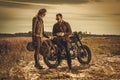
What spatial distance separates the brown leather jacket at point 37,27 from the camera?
17.3 ft

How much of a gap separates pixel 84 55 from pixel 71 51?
224 millimetres

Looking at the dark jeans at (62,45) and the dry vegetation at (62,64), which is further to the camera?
the dark jeans at (62,45)

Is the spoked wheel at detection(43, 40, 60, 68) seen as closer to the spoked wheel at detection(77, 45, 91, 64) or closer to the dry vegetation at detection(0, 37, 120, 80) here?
the dry vegetation at detection(0, 37, 120, 80)

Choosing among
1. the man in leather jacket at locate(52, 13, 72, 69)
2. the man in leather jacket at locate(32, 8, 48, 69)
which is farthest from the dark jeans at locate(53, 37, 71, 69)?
the man in leather jacket at locate(32, 8, 48, 69)

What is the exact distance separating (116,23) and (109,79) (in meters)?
0.95

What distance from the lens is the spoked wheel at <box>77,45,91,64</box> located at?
17.7ft

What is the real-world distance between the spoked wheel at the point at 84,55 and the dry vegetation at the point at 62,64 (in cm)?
7

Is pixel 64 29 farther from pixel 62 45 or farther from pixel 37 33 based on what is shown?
pixel 37 33

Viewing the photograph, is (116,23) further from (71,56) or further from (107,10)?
(71,56)

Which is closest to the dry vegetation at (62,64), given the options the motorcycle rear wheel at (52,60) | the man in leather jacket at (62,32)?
the motorcycle rear wheel at (52,60)

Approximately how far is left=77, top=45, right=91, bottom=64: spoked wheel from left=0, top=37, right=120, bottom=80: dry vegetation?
0.22 ft

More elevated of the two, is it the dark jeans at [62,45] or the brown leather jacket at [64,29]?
the brown leather jacket at [64,29]

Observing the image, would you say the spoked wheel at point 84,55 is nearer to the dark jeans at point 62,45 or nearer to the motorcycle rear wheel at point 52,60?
the dark jeans at point 62,45

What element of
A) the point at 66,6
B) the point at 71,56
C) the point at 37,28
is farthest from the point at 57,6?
the point at 71,56
